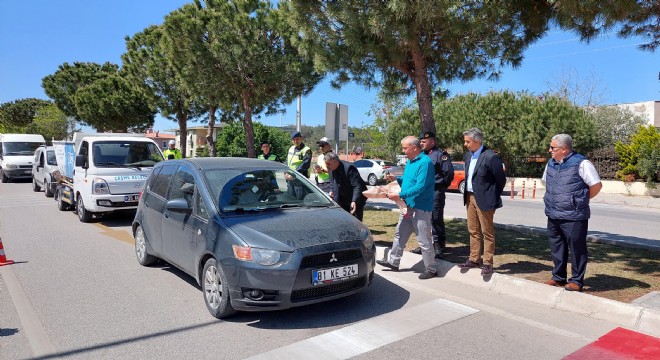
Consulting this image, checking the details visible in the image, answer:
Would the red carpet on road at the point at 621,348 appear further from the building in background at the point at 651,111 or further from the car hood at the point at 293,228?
the building in background at the point at 651,111

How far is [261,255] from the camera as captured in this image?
4301 millimetres

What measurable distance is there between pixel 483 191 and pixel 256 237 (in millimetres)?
2871

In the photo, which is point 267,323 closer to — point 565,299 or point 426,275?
point 426,275

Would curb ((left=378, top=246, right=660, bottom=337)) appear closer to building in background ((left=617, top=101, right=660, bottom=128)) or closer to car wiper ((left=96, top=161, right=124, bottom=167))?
Result: car wiper ((left=96, top=161, right=124, bottom=167))

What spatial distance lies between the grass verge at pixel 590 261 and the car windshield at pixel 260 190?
249cm

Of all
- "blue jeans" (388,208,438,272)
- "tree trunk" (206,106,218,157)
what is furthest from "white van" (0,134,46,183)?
"blue jeans" (388,208,438,272)

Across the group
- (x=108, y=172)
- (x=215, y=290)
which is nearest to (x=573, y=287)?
(x=215, y=290)

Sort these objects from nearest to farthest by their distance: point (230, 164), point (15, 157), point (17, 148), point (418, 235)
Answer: point (230, 164)
point (418, 235)
point (15, 157)
point (17, 148)

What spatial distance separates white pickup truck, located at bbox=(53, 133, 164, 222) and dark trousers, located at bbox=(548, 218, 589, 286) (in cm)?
847

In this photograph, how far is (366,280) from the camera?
15.9ft

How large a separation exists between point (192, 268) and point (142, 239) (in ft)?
6.62

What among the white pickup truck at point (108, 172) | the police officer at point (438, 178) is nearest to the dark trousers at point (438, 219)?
the police officer at point (438, 178)

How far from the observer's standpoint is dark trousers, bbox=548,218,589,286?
16.5 feet

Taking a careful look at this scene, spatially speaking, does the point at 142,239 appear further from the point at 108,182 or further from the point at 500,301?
the point at 500,301
